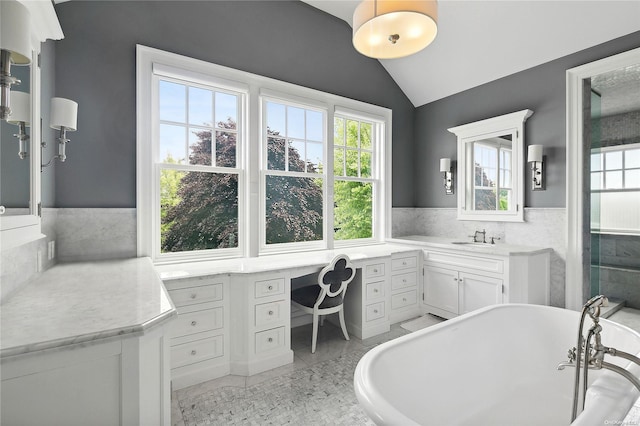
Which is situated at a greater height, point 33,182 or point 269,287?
point 33,182

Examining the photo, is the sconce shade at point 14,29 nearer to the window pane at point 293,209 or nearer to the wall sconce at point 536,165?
the window pane at point 293,209

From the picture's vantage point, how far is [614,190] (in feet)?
9.51

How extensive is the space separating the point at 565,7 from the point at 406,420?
355cm

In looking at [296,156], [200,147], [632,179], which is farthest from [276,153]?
[632,179]

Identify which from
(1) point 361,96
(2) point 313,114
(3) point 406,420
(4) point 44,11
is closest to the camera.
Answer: (3) point 406,420

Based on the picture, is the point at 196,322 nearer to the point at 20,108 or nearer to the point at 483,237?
the point at 20,108

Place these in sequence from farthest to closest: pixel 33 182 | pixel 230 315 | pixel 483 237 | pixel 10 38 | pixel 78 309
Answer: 1. pixel 483 237
2. pixel 230 315
3. pixel 33 182
4. pixel 78 309
5. pixel 10 38

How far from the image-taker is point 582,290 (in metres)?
2.91

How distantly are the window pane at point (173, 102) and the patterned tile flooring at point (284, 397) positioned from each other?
222 centimetres

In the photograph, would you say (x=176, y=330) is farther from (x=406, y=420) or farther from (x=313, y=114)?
(x=313, y=114)

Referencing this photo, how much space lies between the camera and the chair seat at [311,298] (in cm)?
264

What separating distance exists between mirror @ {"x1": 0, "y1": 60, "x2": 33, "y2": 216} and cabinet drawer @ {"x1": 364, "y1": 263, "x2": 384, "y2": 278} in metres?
2.49

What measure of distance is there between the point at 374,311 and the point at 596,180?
2531 mm

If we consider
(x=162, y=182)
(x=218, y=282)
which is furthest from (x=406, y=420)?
(x=162, y=182)
